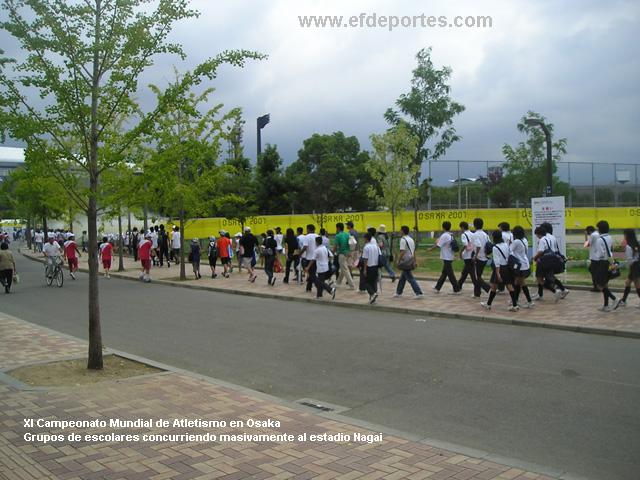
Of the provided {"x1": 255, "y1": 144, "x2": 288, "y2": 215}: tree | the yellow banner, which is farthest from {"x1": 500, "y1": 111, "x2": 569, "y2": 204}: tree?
{"x1": 255, "y1": 144, "x2": 288, "y2": 215}: tree

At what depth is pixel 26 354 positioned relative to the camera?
894 cm

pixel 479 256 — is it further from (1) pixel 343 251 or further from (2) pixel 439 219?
(2) pixel 439 219

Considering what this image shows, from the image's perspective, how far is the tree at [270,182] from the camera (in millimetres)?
44094

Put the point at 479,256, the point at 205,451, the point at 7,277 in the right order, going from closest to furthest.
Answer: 1. the point at 205,451
2. the point at 479,256
3. the point at 7,277

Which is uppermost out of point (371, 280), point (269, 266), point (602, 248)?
point (602, 248)

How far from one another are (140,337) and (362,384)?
16.2 feet

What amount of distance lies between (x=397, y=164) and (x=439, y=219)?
6.13m

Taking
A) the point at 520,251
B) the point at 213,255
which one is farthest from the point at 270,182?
the point at 520,251

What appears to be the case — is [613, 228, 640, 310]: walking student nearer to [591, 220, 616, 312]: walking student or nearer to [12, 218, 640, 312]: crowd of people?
[12, 218, 640, 312]: crowd of people

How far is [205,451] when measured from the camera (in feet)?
16.2

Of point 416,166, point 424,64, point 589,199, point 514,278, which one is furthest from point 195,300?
point 589,199

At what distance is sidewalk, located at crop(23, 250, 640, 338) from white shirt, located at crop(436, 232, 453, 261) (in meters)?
0.97

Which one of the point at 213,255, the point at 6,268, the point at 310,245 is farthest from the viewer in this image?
the point at 213,255

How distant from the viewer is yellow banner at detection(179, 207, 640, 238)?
3027 cm
